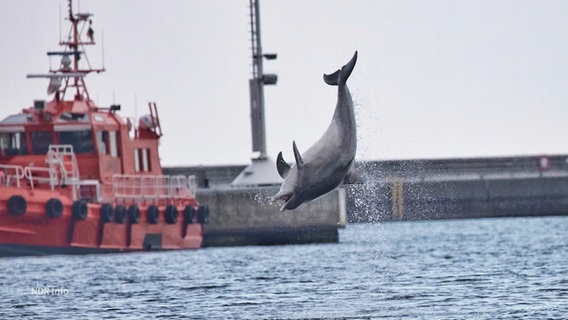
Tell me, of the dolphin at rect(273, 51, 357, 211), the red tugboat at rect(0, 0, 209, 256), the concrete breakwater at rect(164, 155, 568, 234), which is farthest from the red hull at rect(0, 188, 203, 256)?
the dolphin at rect(273, 51, 357, 211)

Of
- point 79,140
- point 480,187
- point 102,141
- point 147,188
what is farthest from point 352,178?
point 480,187

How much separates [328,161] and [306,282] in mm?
16594

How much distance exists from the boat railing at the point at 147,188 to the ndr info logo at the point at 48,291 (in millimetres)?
16071

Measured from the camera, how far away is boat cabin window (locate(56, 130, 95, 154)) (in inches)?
2625

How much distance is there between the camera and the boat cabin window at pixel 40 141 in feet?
218

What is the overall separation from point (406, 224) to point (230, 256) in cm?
4493

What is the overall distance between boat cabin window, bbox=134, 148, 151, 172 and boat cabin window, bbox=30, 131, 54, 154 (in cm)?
474

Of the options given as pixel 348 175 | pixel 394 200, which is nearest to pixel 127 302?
pixel 348 175

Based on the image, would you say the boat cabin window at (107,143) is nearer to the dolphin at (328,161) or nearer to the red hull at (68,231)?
the red hull at (68,231)

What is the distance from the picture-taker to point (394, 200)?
3401 inches

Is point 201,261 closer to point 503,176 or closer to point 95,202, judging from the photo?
point 95,202

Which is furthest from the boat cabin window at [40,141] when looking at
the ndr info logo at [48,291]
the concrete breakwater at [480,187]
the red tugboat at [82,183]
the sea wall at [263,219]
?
the concrete breakwater at [480,187]

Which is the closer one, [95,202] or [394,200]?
[95,202]

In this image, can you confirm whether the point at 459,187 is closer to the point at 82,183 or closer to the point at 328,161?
the point at 82,183
